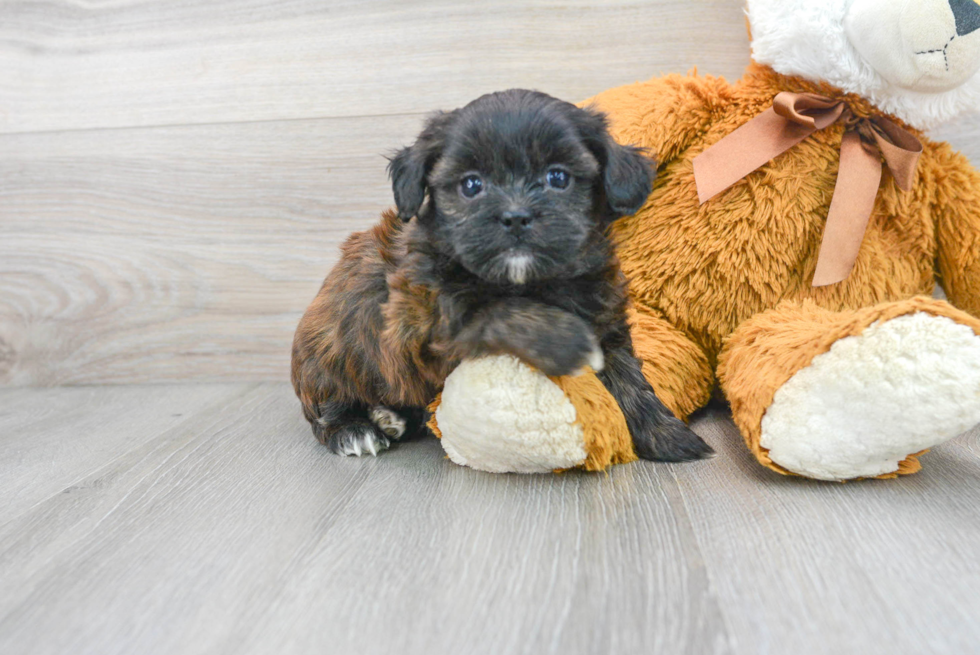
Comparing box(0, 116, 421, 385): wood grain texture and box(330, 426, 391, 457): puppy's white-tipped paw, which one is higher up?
box(0, 116, 421, 385): wood grain texture

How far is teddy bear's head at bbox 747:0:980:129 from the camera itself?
4.59 ft

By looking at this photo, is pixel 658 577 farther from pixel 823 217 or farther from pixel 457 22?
pixel 457 22

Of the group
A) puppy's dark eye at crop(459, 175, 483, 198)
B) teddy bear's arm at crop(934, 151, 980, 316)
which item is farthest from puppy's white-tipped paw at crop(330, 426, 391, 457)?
teddy bear's arm at crop(934, 151, 980, 316)

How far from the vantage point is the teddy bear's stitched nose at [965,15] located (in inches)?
54.9

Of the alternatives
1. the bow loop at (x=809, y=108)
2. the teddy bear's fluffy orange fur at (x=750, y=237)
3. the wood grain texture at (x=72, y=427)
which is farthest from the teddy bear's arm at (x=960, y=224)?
the wood grain texture at (x=72, y=427)

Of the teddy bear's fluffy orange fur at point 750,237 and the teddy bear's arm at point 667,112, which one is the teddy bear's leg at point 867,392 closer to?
the teddy bear's fluffy orange fur at point 750,237

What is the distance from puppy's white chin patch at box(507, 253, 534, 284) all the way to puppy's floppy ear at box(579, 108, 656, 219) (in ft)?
0.74

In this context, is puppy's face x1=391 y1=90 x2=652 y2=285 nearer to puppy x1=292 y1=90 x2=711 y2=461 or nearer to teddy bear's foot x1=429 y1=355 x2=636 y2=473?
puppy x1=292 y1=90 x2=711 y2=461

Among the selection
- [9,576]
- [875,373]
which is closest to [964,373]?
[875,373]

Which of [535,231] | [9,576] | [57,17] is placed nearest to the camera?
[9,576]

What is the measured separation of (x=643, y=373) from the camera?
1549 mm

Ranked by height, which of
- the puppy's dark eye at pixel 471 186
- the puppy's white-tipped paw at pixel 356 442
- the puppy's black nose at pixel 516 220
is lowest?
the puppy's white-tipped paw at pixel 356 442

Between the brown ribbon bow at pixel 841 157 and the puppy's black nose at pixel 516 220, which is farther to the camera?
the brown ribbon bow at pixel 841 157

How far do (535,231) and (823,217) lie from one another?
0.76 m
